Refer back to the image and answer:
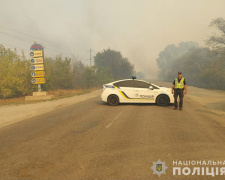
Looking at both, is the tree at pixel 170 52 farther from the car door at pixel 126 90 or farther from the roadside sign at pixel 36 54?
the car door at pixel 126 90

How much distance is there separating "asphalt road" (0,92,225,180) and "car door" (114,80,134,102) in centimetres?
355

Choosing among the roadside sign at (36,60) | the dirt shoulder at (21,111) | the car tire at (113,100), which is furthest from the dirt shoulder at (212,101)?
the roadside sign at (36,60)

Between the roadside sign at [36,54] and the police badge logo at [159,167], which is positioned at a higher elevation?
the roadside sign at [36,54]

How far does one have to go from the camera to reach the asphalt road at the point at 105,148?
304 centimetres

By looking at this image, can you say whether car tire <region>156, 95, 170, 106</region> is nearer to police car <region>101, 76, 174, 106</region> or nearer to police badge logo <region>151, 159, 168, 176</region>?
police car <region>101, 76, 174, 106</region>

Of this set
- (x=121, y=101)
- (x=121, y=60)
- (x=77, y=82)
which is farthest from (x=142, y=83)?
(x=121, y=60)

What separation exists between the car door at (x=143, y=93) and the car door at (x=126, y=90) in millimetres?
237

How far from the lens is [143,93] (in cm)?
953

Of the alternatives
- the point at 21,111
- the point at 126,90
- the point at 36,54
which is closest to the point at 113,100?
the point at 126,90

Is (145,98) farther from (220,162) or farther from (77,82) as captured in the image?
(77,82)

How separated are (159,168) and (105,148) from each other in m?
1.36

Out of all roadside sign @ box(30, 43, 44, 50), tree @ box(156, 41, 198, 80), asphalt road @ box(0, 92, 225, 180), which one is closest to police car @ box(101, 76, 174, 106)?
asphalt road @ box(0, 92, 225, 180)

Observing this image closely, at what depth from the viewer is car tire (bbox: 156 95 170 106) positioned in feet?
30.5

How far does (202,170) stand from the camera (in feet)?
9.91
